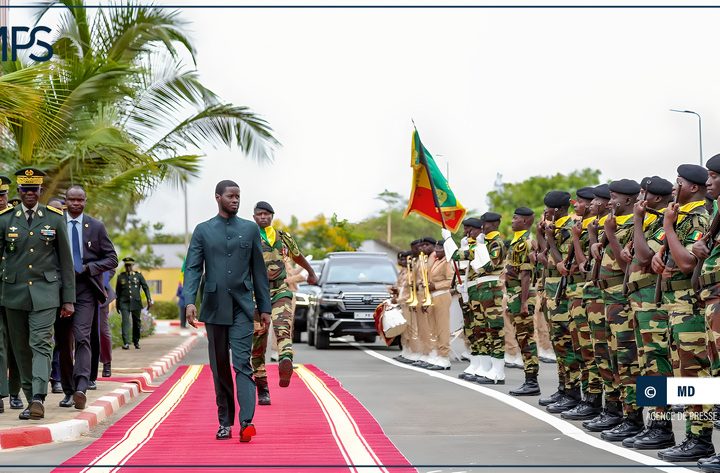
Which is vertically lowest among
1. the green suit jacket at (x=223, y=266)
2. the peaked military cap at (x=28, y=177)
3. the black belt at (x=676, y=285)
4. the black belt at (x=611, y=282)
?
the black belt at (x=676, y=285)

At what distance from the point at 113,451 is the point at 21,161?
1011cm

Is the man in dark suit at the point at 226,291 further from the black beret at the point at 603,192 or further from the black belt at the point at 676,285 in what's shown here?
the black belt at the point at 676,285

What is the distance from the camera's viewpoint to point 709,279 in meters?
8.41

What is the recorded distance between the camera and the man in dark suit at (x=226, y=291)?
1004cm

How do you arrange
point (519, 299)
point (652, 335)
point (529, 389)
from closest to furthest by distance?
point (652, 335)
point (519, 299)
point (529, 389)

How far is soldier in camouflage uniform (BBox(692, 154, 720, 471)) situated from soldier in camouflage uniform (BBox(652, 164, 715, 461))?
164 mm

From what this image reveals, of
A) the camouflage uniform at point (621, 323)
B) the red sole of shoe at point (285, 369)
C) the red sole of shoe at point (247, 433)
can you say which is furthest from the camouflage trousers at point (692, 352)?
the red sole of shoe at point (285, 369)

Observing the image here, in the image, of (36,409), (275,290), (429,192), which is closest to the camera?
(36,409)

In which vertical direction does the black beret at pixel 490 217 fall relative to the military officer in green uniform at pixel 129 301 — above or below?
above

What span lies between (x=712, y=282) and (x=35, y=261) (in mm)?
6038

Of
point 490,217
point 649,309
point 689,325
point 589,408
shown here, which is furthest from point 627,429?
point 490,217

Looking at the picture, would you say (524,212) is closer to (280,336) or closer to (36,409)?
(280,336)

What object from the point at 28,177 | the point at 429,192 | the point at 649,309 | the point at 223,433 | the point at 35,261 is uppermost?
the point at 429,192

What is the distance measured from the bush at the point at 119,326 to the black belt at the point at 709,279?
18.7 m
